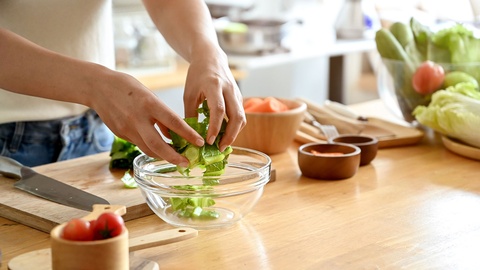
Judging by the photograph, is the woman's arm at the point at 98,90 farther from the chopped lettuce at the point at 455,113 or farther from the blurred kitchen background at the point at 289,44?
the blurred kitchen background at the point at 289,44

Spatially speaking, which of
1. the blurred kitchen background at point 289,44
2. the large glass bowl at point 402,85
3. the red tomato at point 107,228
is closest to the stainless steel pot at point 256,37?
the blurred kitchen background at point 289,44

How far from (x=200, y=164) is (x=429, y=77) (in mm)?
924

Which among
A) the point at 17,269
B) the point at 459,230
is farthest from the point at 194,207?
the point at 459,230

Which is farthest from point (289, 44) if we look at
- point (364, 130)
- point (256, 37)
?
point (364, 130)

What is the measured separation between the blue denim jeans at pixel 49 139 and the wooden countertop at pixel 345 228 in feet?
0.46

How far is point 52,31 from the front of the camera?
1854mm

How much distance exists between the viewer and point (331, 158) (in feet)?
5.58

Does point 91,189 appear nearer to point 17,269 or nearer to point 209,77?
point 209,77

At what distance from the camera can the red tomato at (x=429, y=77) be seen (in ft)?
6.85

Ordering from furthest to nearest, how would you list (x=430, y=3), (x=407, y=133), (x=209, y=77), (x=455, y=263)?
(x=430, y=3) < (x=407, y=133) < (x=209, y=77) < (x=455, y=263)

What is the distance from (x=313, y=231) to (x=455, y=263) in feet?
0.87

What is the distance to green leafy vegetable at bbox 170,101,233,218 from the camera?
139 cm

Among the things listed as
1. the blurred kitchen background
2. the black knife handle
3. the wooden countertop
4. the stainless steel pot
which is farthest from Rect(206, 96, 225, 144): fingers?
the stainless steel pot

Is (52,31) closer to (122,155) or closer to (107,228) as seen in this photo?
(122,155)
